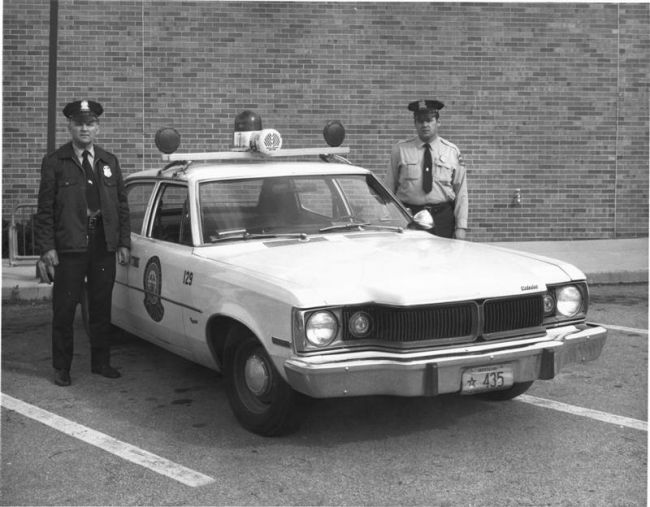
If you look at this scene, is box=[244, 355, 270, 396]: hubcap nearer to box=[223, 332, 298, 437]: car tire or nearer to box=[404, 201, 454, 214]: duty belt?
box=[223, 332, 298, 437]: car tire

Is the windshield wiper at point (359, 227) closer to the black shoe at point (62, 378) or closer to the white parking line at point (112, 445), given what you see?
the white parking line at point (112, 445)

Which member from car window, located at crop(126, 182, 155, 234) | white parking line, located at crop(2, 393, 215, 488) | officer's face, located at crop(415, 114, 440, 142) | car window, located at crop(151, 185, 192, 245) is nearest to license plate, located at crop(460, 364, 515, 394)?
white parking line, located at crop(2, 393, 215, 488)

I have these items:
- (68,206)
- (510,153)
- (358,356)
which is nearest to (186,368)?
(68,206)

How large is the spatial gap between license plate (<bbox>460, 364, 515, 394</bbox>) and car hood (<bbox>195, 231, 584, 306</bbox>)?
371mm

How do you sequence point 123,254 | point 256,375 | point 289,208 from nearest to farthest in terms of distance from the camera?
point 256,375 → point 289,208 → point 123,254

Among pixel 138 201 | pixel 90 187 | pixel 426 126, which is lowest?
pixel 138 201

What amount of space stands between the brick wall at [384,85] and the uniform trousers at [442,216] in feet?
18.8

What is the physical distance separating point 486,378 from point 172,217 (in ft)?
8.30

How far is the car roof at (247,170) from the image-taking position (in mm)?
6334

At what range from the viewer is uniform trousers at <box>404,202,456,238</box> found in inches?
315

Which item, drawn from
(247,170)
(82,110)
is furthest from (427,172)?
(82,110)

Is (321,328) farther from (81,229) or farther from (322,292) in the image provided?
(81,229)

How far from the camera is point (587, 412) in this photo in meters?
5.78

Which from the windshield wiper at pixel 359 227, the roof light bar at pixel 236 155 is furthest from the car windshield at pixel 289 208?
the roof light bar at pixel 236 155
